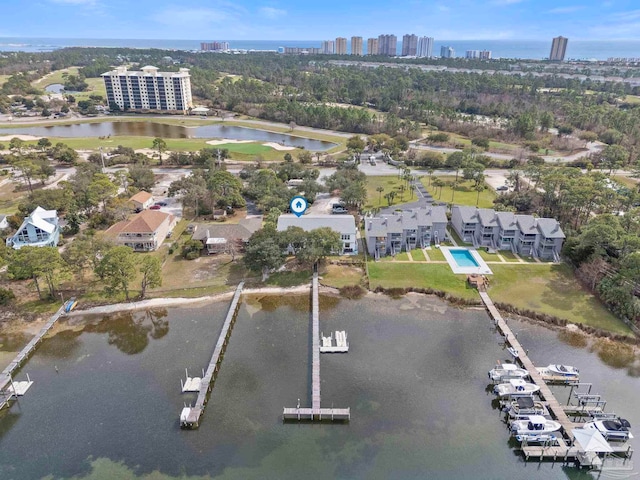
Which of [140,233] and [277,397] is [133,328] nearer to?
[140,233]

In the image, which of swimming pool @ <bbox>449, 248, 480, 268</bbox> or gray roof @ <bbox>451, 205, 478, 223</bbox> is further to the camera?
gray roof @ <bbox>451, 205, 478, 223</bbox>

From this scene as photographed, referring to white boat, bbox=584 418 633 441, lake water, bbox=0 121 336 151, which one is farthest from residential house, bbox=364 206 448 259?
lake water, bbox=0 121 336 151

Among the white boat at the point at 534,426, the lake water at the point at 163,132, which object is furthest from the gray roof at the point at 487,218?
the lake water at the point at 163,132

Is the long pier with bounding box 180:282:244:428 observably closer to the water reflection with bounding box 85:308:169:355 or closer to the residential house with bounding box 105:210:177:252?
the water reflection with bounding box 85:308:169:355

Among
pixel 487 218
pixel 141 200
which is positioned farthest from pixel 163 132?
pixel 487 218

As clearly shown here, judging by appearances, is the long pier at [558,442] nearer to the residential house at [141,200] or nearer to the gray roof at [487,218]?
the gray roof at [487,218]

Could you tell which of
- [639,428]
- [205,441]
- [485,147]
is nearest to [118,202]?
[205,441]
